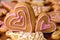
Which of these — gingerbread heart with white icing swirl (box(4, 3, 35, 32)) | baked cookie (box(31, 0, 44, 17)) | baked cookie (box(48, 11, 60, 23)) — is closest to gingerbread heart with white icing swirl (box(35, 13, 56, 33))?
gingerbread heart with white icing swirl (box(4, 3, 35, 32))

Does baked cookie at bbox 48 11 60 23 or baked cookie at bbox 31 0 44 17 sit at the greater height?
baked cookie at bbox 31 0 44 17

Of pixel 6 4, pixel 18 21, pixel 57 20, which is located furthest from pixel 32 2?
pixel 18 21

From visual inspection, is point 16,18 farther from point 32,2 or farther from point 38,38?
point 32,2

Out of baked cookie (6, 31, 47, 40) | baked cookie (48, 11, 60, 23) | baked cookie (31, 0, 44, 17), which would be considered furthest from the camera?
baked cookie (31, 0, 44, 17)

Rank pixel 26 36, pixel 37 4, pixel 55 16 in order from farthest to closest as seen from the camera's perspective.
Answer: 1. pixel 37 4
2. pixel 55 16
3. pixel 26 36

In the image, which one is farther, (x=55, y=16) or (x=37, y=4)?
(x=37, y=4)

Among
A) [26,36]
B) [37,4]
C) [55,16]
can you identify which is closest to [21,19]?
[26,36]

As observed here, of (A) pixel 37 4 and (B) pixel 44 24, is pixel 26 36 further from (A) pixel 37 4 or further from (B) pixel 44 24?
(A) pixel 37 4

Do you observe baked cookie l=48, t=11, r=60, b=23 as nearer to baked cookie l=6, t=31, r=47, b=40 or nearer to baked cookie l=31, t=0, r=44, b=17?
baked cookie l=31, t=0, r=44, b=17
